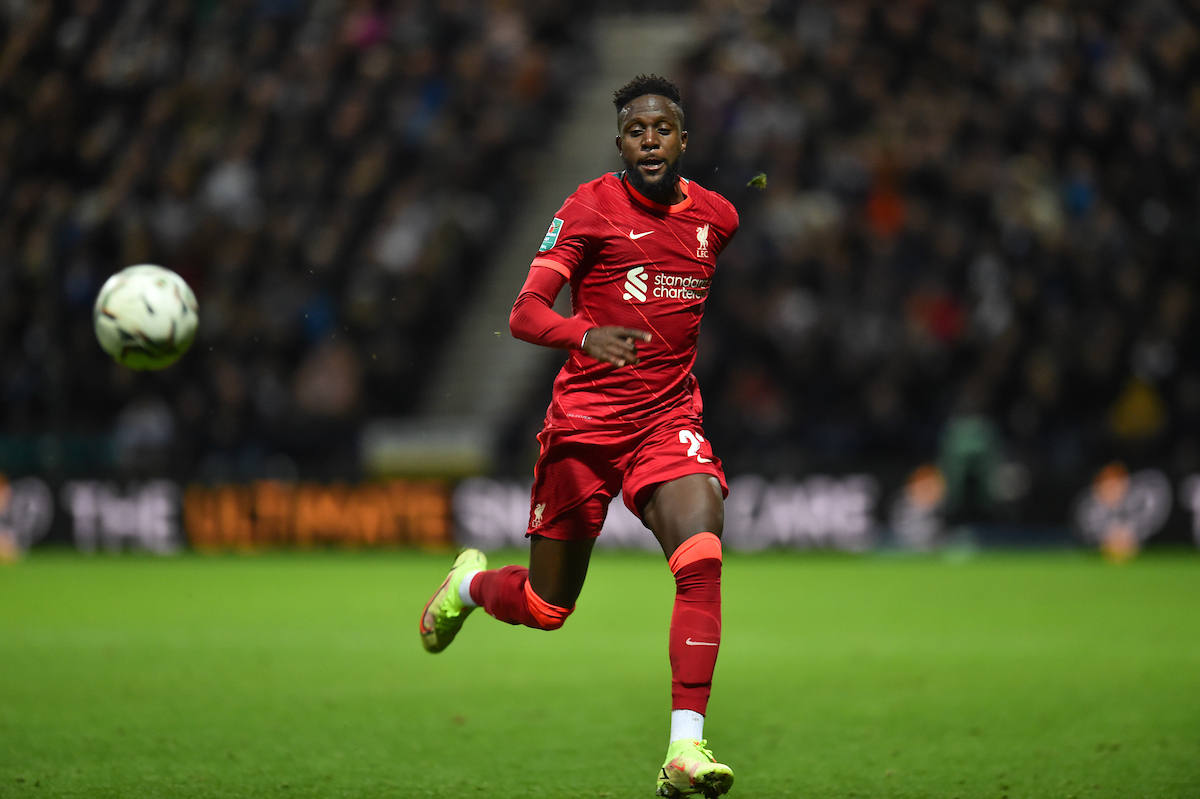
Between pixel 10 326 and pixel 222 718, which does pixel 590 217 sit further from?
pixel 10 326

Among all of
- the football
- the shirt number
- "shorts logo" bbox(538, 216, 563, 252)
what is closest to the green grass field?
the shirt number

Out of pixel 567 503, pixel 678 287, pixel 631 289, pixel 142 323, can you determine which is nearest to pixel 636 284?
pixel 631 289

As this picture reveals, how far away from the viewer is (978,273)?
14.5m

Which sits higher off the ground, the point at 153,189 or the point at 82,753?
the point at 153,189

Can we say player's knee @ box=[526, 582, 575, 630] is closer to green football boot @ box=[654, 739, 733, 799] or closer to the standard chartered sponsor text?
green football boot @ box=[654, 739, 733, 799]

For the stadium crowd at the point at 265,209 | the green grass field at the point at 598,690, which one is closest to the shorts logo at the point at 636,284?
the green grass field at the point at 598,690

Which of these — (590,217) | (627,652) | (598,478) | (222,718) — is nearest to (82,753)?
(222,718)

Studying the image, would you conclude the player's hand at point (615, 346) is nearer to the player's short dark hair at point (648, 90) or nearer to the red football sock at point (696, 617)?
the red football sock at point (696, 617)

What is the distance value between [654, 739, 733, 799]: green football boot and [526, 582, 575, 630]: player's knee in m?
0.92

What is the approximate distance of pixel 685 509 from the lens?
4734 mm

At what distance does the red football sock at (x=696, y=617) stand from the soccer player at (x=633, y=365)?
2 centimetres

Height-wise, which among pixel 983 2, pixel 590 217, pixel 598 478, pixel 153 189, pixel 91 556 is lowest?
pixel 91 556

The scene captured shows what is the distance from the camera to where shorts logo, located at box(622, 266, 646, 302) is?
4938mm

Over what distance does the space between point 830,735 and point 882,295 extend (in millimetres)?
9214
